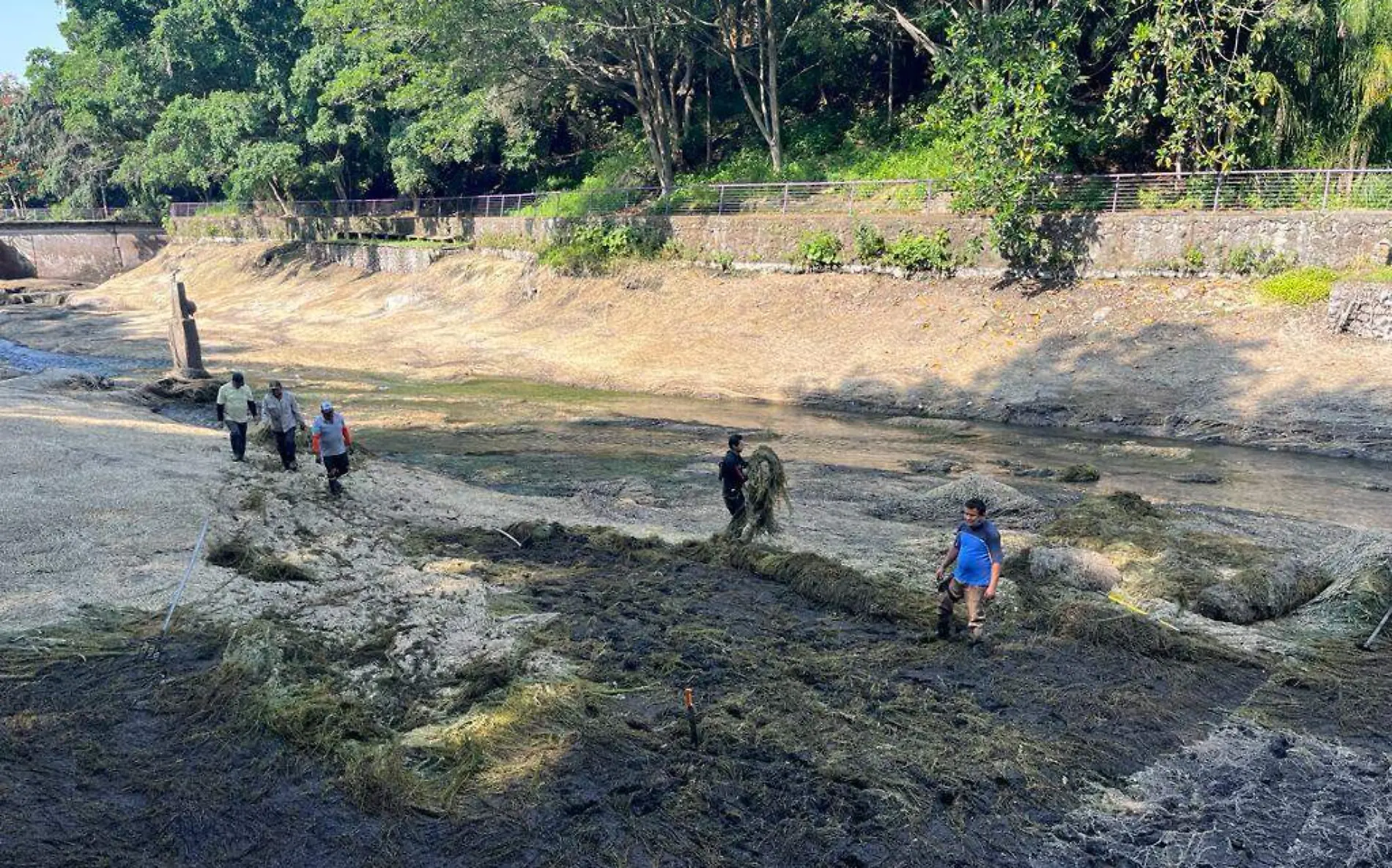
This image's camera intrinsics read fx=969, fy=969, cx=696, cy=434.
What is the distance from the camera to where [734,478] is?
12156 mm

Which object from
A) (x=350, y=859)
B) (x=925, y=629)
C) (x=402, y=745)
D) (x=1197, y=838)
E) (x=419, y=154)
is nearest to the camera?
(x=350, y=859)

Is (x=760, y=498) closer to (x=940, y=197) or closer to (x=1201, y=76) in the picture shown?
(x=1201, y=76)

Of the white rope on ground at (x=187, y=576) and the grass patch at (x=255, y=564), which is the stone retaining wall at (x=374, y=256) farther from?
the grass patch at (x=255, y=564)

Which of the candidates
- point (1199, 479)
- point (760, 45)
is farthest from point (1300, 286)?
point (760, 45)

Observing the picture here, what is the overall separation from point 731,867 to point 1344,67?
28.7 metres

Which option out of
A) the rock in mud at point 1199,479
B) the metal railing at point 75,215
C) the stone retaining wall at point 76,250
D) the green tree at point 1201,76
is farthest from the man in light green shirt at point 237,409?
the metal railing at point 75,215

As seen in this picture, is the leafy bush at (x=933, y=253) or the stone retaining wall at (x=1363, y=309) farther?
the leafy bush at (x=933, y=253)

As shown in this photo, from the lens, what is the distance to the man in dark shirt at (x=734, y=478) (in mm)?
12094

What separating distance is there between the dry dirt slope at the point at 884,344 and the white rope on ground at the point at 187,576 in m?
17.4

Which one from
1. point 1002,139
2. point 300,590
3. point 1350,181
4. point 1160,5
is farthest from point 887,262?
point 300,590

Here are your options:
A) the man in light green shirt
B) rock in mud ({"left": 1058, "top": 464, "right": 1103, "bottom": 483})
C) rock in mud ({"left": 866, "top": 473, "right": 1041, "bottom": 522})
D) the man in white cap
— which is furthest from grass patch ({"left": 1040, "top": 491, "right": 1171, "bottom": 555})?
the man in light green shirt

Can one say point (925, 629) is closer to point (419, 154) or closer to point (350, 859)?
point (350, 859)

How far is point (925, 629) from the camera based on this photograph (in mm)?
9445

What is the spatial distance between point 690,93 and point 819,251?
625 inches
